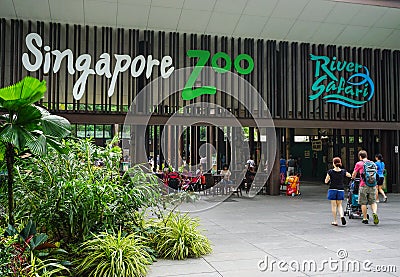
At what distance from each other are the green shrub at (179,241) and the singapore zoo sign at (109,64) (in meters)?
7.77

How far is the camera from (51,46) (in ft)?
43.4

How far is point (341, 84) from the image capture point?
1572 cm

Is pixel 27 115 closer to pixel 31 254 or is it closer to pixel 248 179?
pixel 31 254

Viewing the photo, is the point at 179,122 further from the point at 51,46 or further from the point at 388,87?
the point at 388,87

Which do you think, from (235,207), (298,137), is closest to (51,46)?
(235,207)

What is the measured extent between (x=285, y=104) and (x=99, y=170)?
406 inches

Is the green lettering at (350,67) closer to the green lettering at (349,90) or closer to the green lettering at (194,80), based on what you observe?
the green lettering at (349,90)

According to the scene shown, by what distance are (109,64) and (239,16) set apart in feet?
14.8

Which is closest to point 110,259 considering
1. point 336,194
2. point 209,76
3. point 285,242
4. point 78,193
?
point 78,193

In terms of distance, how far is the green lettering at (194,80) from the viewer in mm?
14070

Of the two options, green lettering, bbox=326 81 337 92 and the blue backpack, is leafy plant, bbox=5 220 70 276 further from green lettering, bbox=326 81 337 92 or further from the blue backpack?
green lettering, bbox=326 81 337 92

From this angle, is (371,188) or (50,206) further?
(371,188)

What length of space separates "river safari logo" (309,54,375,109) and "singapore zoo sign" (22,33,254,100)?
9.59 ft

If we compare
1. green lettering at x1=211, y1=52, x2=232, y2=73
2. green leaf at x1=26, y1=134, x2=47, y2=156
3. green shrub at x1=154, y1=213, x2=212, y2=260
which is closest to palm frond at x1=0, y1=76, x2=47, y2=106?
green leaf at x1=26, y1=134, x2=47, y2=156
